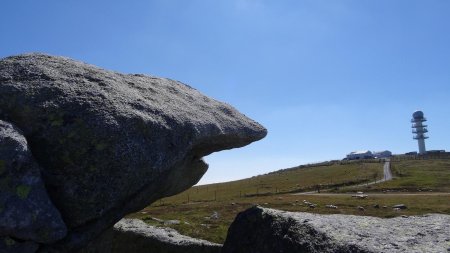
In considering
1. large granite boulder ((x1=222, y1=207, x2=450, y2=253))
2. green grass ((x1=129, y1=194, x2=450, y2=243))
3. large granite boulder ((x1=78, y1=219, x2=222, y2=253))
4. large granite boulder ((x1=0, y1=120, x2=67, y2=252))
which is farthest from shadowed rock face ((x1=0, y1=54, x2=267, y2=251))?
green grass ((x1=129, y1=194, x2=450, y2=243))

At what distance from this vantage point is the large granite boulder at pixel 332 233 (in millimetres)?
9617

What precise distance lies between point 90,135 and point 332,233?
5.75 meters

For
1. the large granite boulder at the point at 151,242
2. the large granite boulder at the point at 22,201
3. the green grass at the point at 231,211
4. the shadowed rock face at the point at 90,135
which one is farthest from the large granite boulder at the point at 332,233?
the green grass at the point at 231,211

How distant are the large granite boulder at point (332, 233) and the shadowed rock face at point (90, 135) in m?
2.64

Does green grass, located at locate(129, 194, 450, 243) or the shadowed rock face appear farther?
green grass, located at locate(129, 194, 450, 243)

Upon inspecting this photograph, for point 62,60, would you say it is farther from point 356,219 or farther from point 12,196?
point 356,219

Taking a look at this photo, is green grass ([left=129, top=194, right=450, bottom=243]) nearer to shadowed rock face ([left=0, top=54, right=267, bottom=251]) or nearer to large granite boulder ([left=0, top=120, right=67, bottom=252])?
shadowed rock face ([left=0, top=54, right=267, bottom=251])

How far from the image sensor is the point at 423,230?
10688 millimetres

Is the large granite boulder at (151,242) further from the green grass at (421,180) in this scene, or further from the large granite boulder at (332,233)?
the green grass at (421,180)

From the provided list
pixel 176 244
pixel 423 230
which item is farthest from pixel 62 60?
pixel 423 230

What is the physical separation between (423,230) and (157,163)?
21.0 feet

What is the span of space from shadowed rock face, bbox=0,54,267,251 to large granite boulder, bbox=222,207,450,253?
264 centimetres

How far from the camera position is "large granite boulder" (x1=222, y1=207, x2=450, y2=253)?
9.62 metres

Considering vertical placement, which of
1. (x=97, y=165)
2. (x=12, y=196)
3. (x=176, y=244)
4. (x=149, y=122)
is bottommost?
(x=176, y=244)
